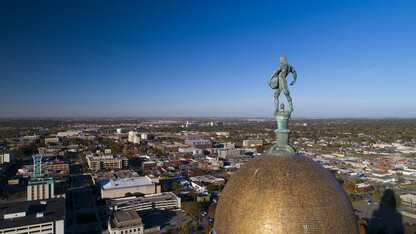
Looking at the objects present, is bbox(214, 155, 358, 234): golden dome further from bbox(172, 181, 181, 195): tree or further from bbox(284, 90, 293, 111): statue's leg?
bbox(172, 181, 181, 195): tree

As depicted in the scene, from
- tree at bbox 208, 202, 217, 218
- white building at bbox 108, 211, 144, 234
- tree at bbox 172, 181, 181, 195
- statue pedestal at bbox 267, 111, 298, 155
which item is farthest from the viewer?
tree at bbox 172, 181, 181, 195

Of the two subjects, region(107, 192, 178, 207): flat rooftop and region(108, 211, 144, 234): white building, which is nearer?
region(108, 211, 144, 234): white building

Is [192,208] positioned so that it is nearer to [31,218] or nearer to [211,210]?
[211,210]

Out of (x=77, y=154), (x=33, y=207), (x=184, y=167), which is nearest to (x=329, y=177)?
(x=33, y=207)

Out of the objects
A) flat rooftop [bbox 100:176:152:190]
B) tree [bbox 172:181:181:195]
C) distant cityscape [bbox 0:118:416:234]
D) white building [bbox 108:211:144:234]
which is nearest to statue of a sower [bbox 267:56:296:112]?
distant cityscape [bbox 0:118:416:234]

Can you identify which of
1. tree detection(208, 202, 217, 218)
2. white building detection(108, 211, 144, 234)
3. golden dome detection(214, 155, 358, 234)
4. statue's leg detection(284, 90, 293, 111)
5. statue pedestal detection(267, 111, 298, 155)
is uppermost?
statue's leg detection(284, 90, 293, 111)

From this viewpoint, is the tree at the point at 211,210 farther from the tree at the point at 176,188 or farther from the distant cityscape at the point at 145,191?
the tree at the point at 176,188

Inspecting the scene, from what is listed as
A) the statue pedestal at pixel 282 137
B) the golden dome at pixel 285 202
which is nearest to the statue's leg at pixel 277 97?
the statue pedestal at pixel 282 137

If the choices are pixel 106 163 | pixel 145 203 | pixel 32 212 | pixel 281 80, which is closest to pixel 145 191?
pixel 145 203
